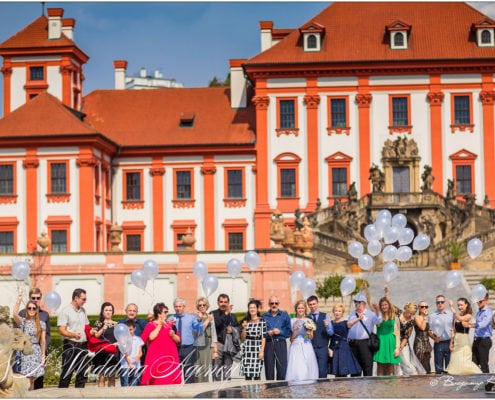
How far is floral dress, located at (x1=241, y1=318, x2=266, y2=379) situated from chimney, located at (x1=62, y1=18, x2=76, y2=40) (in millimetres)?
41593

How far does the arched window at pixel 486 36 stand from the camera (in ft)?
174

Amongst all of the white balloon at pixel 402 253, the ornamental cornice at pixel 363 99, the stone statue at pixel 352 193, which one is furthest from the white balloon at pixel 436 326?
the ornamental cornice at pixel 363 99

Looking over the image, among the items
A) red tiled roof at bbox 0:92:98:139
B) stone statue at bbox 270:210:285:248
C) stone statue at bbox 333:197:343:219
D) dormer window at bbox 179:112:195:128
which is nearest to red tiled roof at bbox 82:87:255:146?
dormer window at bbox 179:112:195:128

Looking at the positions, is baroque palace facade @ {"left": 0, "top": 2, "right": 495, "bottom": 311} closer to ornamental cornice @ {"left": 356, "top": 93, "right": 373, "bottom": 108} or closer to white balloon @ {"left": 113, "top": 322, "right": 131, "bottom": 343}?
ornamental cornice @ {"left": 356, "top": 93, "right": 373, "bottom": 108}

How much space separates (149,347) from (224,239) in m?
37.1

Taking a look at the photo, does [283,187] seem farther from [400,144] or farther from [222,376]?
[222,376]

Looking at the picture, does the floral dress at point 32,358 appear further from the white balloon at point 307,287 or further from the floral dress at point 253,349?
the white balloon at point 307,287

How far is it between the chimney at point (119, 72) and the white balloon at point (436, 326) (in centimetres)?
4345

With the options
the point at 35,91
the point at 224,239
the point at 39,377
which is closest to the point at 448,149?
the point at 224,239

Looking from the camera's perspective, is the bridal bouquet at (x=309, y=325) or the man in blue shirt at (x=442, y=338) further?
the man in blue shirt at (x=442, y=338)

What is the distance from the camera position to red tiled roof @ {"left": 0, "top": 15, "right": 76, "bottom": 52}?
56391 mm

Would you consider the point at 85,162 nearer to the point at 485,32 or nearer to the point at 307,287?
the point at 485,32

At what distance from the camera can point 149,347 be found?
Answer: 17031 millimetres

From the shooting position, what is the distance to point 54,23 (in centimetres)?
5684
